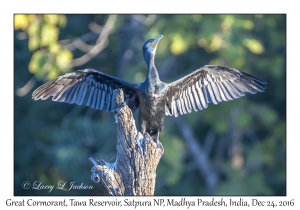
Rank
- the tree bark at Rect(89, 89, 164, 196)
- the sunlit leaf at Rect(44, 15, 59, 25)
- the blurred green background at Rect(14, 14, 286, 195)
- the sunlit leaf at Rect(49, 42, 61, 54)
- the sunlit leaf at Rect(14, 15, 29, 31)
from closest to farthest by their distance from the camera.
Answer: the tree bark at Rect(89, 89, 164, 196) → the sunlit leaf at Rect(14, 15, 29, 31) → the sunlit leaf at Rect(44, 15, 59, 25) → the sunlit leaf at Rect(49, 42, 61, 54) → the blurred green background at Rect(14, 14, 286, 195)

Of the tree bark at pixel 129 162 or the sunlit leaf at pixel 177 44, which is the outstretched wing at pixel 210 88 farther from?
the sunlit leaf at pixel 177 44

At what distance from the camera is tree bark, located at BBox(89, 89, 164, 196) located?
6969mm

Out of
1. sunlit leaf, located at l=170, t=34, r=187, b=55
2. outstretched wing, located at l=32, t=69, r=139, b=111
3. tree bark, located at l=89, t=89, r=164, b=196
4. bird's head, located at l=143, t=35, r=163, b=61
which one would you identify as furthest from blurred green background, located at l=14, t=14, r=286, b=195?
tree bark, located at l=89, t=89, r=164, b=196

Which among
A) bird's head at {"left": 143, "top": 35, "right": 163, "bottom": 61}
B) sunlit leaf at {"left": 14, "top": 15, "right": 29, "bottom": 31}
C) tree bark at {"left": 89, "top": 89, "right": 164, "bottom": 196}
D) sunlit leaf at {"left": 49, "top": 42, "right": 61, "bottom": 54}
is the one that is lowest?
tree bark at {"left": 89, "top": 89, "right": 164, "bottom": 196}

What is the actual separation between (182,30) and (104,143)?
4.06 metres

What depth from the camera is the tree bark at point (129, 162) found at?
22.9 feet

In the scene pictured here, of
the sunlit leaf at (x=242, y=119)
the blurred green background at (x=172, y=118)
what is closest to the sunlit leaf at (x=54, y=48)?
the blurred green background at (x=172, y=118)

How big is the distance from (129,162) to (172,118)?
833 cm

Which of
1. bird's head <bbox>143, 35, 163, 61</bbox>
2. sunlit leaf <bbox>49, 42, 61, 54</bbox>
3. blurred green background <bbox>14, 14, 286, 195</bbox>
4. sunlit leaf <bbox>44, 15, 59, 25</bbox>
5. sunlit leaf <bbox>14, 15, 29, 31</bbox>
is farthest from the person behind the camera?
blurred green background <bbox>14, 14, 286, 195</bbox>

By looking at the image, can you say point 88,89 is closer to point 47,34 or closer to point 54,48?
point 47,34

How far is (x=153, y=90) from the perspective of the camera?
25.6 ft

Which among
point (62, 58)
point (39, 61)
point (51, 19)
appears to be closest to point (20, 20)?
point (51, 19)

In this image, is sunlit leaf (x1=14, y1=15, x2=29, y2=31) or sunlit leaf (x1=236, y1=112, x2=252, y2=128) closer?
sunlit leaf (x1=14, y1=15, x2=29, y2=31)

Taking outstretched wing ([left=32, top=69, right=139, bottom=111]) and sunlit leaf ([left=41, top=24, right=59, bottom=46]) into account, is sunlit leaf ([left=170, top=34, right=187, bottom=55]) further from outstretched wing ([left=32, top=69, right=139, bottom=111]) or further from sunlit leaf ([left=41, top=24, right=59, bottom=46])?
outstretched wing ([left=32, top=69, right=139, bottom=111])
